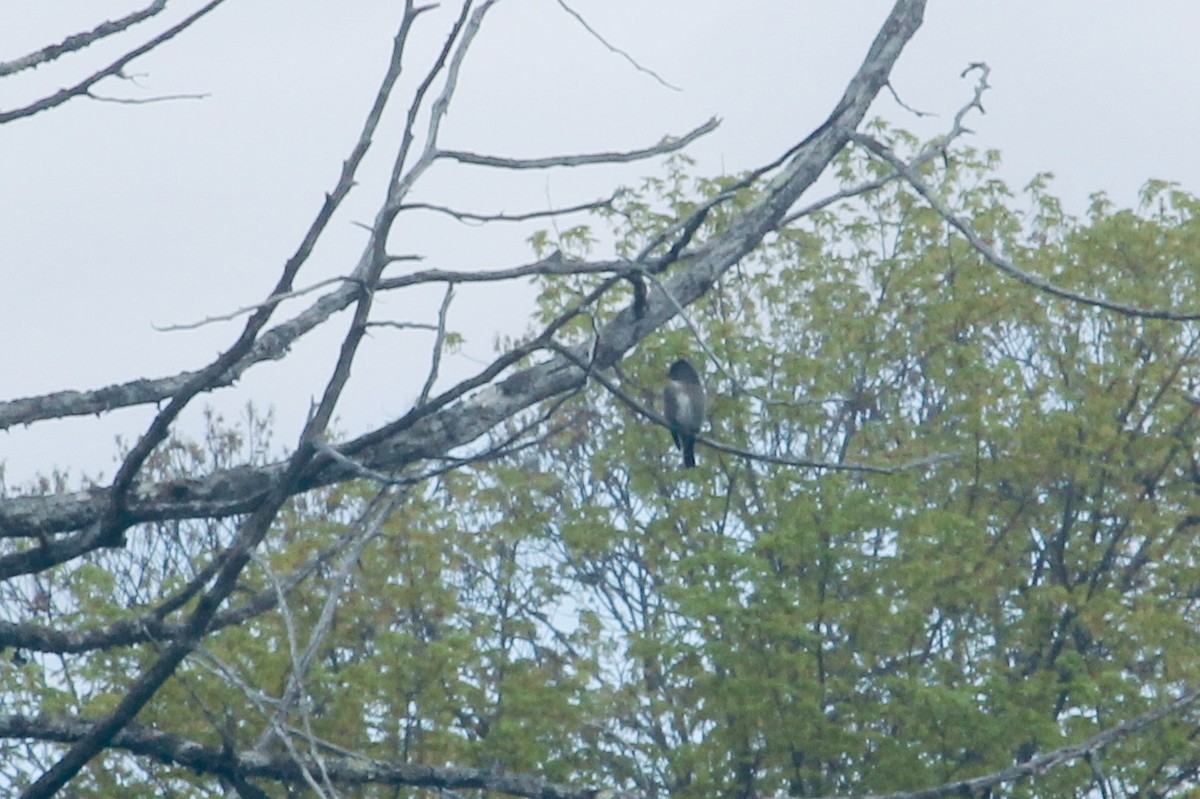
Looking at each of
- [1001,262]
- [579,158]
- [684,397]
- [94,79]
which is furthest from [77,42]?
[684,397]

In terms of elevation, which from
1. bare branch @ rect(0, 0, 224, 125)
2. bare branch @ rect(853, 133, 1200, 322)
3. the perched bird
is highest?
the perched bird

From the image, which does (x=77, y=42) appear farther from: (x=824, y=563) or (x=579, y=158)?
(x=824, y=563)

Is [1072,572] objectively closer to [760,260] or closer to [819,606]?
[819,606]

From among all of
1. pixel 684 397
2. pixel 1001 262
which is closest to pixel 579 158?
pixel 1001 262

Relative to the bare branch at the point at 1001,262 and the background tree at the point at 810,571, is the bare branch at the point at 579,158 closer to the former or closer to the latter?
the bare branch at the point at 1001,262

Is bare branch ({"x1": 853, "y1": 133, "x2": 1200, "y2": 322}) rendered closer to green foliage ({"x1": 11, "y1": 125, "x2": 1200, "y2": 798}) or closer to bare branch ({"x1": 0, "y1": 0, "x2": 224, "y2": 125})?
bare branch ({"x1": 0, "y1": 0, "x2": 224, "y2": 125})

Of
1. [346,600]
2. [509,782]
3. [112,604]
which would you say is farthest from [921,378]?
[509,782]

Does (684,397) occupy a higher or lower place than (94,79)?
higher

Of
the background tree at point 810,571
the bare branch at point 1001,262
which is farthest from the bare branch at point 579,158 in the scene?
the background tree at point 810,571

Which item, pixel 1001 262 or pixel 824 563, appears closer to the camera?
pixel 1001 262

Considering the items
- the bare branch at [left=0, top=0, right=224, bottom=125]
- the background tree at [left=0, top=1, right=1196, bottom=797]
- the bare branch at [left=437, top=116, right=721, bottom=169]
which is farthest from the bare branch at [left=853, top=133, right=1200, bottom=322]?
the background tree at [left=0, top=1, right=1196, bottom=797]

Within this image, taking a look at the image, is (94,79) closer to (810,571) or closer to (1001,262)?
(1001,262)

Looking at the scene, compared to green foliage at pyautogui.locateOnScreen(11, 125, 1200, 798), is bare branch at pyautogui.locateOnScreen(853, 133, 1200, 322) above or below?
below

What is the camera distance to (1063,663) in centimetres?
1165
